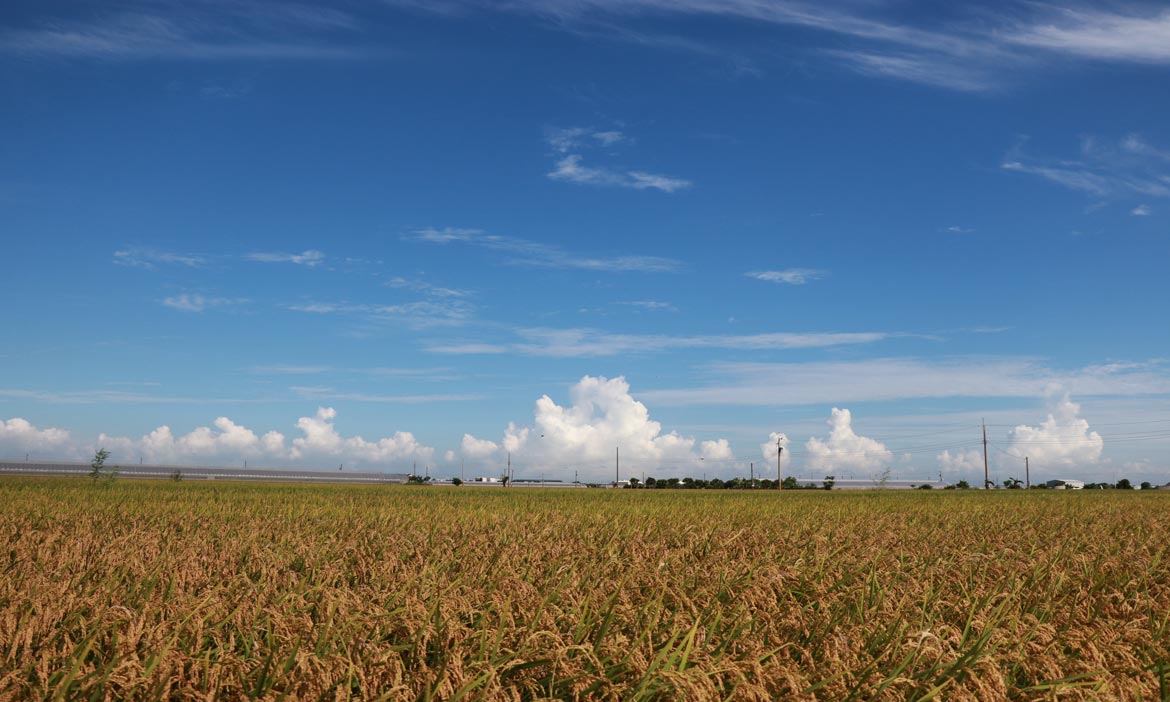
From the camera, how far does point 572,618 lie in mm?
4848

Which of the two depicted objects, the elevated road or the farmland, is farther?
the elevated road

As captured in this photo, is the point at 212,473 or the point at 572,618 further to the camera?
the point at 212,473

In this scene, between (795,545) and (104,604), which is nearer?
(104,604)

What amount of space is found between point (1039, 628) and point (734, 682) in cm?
277

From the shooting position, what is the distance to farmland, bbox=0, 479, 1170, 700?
396 centimetres

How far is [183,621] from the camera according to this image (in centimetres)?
503

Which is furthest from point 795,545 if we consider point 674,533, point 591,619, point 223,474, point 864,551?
point 223,474

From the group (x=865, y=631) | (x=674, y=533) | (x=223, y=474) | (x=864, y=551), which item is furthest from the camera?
(x=223, y=474)

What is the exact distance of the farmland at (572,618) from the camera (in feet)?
13.0

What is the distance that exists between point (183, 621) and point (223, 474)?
148582mm

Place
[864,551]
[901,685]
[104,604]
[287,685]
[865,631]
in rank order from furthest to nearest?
1. [864,551]
2. [104,604]
3. [865,631]
4. [901,685]
5. [287,685]

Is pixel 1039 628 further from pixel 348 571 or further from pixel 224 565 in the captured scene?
pixel 224 565

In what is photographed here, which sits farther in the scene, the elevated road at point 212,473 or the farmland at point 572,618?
the elevated road at point 212,473

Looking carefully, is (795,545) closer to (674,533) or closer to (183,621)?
(674,533)
